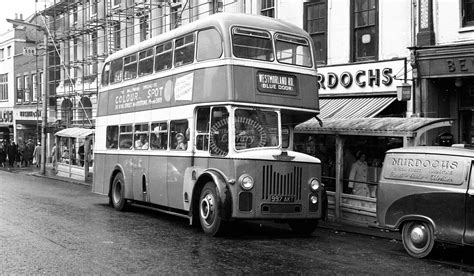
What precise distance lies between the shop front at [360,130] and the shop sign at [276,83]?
249cm

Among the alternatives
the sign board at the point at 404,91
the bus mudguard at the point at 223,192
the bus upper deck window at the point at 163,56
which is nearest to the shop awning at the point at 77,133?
the bus upper deck window at the point at 163,56

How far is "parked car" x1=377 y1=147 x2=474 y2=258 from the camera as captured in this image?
880cm

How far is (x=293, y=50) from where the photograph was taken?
11.8 m

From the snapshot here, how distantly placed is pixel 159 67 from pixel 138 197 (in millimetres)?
3461

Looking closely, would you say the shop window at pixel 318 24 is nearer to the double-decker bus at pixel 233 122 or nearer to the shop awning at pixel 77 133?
the double-decker bus at pixel 233 122

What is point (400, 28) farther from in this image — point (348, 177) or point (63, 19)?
point (63, 19)

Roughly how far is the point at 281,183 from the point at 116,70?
753 centimetres

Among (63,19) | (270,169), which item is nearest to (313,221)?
(270,169)

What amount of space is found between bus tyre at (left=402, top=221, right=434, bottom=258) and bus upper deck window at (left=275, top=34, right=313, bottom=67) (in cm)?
411

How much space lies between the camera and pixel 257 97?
10977 millimetres

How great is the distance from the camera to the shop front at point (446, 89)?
13984 millimetres

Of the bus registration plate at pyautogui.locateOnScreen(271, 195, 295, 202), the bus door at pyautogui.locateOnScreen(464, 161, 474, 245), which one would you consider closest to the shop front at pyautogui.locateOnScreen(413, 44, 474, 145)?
the bus registration plate at pyautogui.locateOnScreen(271, 195, 295, 202)

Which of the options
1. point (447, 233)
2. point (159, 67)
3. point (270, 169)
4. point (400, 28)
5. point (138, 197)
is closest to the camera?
point (447, 233)

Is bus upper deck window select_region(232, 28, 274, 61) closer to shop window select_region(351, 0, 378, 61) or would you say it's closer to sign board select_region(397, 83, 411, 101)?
sign board select_region(397, 83, 411, 101)
